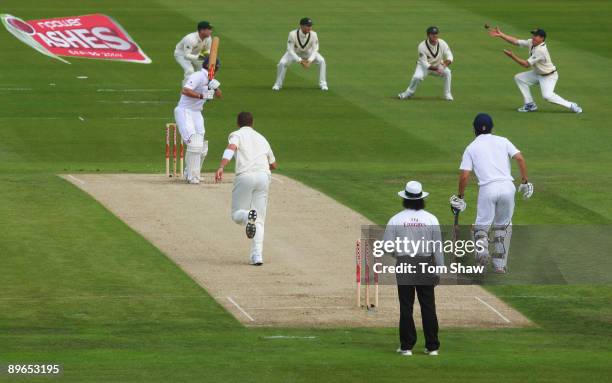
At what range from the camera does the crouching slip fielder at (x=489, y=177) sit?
20.0 meters

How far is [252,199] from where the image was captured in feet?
69.5

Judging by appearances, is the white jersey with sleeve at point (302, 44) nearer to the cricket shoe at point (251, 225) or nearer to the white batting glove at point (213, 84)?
the white batting glove at point (213, 84)

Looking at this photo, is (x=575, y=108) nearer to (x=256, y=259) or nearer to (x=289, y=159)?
(x=289, y=159)

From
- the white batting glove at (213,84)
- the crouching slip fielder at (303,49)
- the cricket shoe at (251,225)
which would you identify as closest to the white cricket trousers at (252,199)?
the cricket shoe at (251,225)

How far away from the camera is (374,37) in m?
48.8

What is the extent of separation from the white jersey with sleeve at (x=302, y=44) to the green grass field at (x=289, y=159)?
1077 mm

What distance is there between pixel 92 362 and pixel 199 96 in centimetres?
1092

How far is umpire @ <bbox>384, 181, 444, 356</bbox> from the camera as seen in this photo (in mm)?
16297

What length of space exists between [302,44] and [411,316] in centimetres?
2341

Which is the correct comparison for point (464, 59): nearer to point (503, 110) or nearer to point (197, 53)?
point (503, 110)

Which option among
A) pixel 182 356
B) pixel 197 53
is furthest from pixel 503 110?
pixel 182 356

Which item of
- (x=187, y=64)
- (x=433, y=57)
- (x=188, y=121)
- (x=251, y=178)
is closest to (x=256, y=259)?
(x=251, y=178)

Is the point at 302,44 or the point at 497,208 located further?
the point at 302,44

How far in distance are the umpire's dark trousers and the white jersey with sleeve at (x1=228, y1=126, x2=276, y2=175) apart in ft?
16.6
